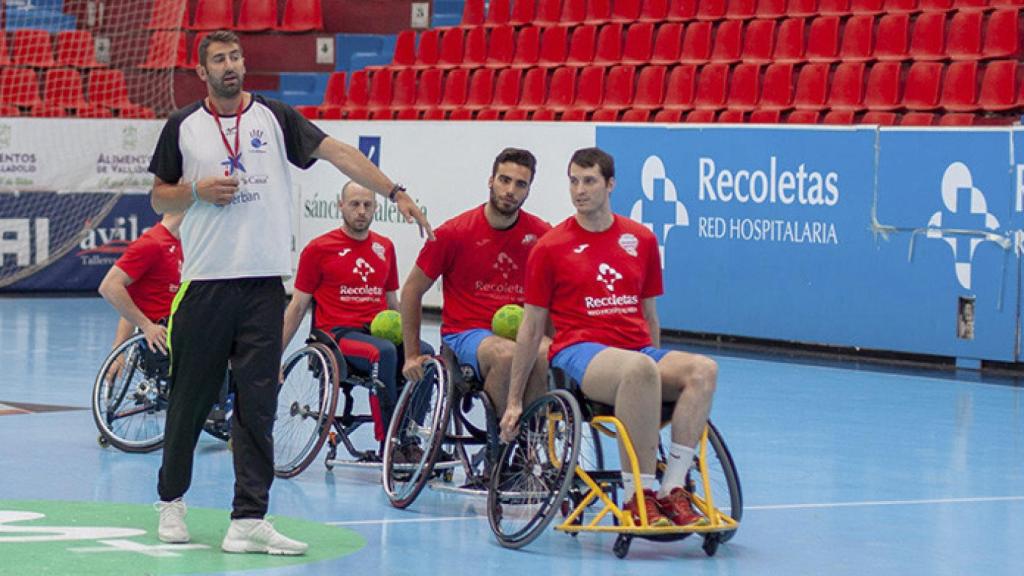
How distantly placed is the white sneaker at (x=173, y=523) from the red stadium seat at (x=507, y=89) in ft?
36.8

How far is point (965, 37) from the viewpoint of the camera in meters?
14.7

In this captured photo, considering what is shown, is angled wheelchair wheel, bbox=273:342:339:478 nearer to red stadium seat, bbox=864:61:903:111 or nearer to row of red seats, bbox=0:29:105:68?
red stadium seat, bbox=864:61:903:111

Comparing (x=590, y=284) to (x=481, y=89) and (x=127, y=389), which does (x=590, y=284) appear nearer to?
(x=127, y=389)

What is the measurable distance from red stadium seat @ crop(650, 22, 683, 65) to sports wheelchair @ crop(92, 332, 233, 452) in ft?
27.2

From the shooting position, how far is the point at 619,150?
624 inches

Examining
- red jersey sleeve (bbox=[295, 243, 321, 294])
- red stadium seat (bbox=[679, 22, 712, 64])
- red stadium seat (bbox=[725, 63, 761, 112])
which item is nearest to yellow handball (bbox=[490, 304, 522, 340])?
red jersey sleeve (bbox=[295, 243, 321, 294])

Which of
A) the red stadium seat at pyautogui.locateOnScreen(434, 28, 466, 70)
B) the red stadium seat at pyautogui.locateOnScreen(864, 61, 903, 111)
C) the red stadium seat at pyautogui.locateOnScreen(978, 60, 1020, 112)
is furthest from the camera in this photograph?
the red stadium seat at pyautogui.locateOnScreen(434, 28, 466, 70)

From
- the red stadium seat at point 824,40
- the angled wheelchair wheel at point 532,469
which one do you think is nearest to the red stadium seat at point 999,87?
the red stadium seat at point 824,40

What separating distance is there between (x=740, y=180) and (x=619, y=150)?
4.47ft

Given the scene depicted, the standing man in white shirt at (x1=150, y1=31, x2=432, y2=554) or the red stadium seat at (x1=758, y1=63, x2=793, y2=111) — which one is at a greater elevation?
the red stadium seat at (x1=758, y1=63, x2=793, y2=111)

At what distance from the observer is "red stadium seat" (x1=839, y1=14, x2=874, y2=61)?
604 inches

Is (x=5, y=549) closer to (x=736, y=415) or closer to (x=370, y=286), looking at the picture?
(x=370, y=286)

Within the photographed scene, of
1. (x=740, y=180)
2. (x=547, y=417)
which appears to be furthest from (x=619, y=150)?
(x=547, y=417)

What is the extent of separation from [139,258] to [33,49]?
37.0 ft
